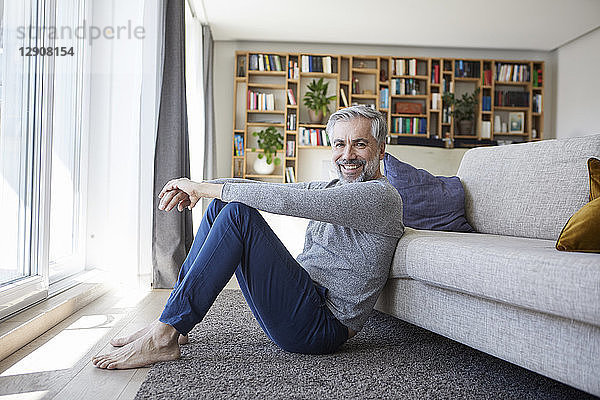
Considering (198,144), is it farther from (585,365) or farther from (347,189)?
(585,365)

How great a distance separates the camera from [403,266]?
7.00ft

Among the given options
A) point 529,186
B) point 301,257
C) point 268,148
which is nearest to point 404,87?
point 268,148

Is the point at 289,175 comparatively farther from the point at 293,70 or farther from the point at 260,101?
the point at 293,70

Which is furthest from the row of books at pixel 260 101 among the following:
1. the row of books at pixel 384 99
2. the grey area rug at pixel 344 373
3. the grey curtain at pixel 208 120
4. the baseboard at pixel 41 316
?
the grey area rug at pixel 344 373

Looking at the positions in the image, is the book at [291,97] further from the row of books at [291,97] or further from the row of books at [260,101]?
the row of books at [260,101]

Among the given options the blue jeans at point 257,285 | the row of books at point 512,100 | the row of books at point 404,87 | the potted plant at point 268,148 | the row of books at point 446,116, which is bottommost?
the blue jeans at point 257,285

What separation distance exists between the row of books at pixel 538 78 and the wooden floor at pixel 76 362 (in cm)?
672

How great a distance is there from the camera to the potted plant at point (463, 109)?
786 centimetres

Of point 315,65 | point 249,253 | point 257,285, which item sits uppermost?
point 315,65

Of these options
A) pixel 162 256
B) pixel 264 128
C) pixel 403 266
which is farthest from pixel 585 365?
pixel 264 128

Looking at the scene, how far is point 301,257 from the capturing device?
7.04 feet

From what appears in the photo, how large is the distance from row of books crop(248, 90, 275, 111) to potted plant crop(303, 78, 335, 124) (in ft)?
1.51

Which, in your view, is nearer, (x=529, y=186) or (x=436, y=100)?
(x=529, y=186)

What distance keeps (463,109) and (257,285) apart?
21.6ft
